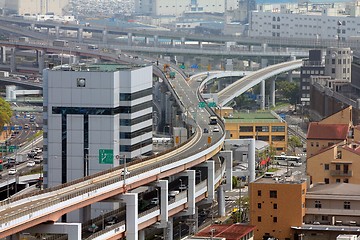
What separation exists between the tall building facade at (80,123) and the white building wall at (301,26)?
247 feet

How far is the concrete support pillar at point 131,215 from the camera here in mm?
42562

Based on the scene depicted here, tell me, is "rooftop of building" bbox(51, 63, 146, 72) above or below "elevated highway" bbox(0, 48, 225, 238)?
above

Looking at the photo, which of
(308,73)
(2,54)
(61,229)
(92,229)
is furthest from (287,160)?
(2,54)

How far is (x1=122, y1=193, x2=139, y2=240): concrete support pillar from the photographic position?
4256cm

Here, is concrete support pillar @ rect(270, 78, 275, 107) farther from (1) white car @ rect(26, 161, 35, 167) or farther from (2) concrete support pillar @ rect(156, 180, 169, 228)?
(2) concrete support pillar @ rect(156, 180, 169, 228)

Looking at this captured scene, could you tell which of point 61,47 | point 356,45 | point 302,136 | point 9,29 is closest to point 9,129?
point 302,136

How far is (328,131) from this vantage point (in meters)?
55.0

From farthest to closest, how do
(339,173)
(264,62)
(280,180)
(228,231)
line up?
(264,62)
(339,173)
(280,180)
(228,231)

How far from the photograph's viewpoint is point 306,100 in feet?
296

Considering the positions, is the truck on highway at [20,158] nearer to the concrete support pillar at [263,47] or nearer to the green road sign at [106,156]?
the green road sign at [106,156]

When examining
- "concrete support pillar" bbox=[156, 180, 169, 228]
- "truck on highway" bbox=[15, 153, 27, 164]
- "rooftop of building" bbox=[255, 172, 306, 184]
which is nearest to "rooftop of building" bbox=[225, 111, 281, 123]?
"truck on highway" bbox=[15, 153, 27, 164]

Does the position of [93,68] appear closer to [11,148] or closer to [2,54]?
[11,148]

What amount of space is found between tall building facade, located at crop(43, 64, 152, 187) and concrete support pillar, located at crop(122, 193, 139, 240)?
8.74 metres

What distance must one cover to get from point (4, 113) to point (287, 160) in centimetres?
1796
